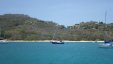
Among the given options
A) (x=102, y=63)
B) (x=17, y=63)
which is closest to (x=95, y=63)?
(x=102, y=63)

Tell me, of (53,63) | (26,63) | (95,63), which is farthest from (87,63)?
A: (26,63)

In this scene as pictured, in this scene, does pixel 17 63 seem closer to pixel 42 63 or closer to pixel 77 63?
pixel 42 63

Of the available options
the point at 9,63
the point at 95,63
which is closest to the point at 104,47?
the point at 95,63

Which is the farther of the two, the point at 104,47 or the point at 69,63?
the point at 104,47

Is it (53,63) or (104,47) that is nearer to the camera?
(53,63)

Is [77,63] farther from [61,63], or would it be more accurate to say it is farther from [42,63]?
[42,63]

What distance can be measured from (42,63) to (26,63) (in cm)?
287

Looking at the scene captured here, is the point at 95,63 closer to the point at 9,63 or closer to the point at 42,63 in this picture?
the point at 42,63

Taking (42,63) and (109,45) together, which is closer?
(42,63)

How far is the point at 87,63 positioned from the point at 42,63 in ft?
27.1

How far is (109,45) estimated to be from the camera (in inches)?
4488

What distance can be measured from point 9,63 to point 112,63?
18508 mm

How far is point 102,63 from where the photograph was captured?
51344 mm

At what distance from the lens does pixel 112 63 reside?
166ft
